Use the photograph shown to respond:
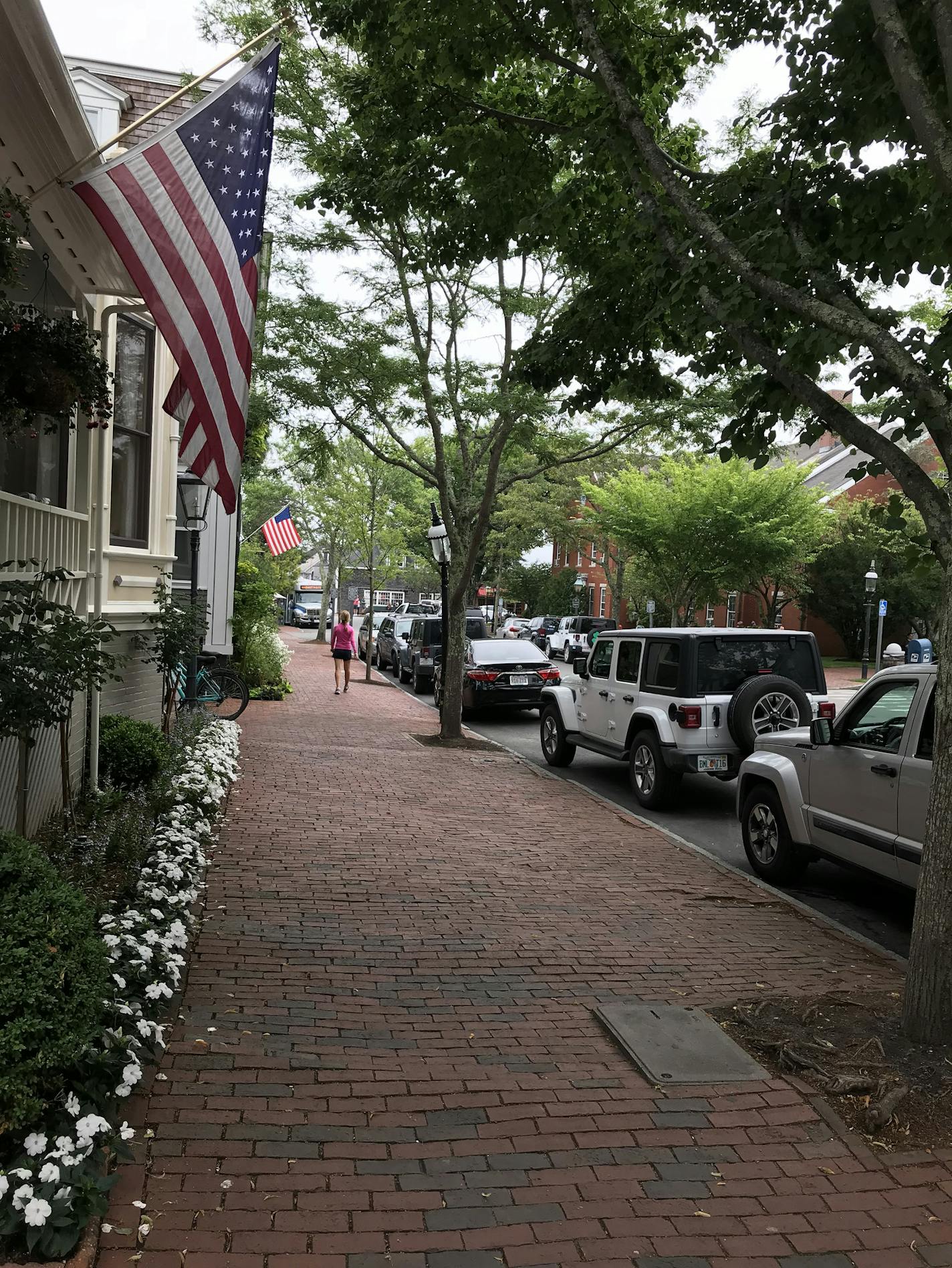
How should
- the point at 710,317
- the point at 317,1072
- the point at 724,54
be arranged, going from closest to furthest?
the point at 317,1072
the point at 710,317
the point at 724,54

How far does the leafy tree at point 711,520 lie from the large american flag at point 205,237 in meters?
28.8

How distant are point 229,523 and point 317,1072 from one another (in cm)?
1289

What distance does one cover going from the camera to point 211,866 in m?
7.29

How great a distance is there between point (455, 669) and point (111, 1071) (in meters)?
11.8

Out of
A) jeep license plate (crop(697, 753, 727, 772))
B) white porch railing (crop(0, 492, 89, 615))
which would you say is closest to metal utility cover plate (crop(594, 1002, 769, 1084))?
white porch railing (crop(0, 492, 89, 615))

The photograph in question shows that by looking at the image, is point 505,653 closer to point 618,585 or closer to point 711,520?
point 711,520

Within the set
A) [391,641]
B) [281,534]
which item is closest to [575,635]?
[391,641]

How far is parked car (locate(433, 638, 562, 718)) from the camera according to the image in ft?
60.8

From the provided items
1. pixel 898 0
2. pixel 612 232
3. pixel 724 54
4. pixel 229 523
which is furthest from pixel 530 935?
pixel 229 523

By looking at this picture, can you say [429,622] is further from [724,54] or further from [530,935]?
[530,935]

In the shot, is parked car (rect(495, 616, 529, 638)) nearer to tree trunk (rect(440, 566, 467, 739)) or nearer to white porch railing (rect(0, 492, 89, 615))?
tree trunk (rect(440, 566, 467, 739))

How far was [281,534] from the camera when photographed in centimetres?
2664

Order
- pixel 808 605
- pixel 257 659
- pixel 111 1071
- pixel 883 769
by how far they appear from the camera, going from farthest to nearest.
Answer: pixel 808 605 < pixel 257 659 < pixel 883 769 < pixel 111 1071

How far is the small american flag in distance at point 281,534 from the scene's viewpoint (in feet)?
86.6
